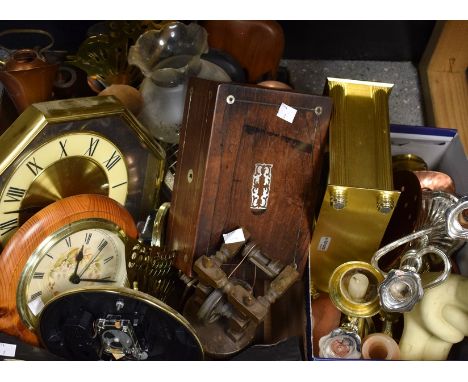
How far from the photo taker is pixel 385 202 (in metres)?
1.03

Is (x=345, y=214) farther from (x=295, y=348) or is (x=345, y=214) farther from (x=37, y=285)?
(x=37, y=285)

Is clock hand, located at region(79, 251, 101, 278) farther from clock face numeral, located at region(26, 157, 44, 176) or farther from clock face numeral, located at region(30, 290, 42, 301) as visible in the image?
clock face numeral, located at region(26, 157, 44, 176)

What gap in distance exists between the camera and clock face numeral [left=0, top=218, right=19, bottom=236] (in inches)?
42.7

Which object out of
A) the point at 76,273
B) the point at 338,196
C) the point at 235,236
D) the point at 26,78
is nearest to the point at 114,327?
the point at 76,273

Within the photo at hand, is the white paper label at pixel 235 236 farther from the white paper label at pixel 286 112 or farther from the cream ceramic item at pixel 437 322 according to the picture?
the cream ceramic item at pixel 437 322

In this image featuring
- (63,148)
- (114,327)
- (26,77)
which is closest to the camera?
(114,327)

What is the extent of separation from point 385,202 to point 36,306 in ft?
2.12

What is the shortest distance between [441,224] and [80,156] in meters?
0.69

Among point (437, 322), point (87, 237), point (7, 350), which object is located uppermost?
point (87, 237)

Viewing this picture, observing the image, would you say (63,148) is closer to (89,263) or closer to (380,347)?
(89,263)

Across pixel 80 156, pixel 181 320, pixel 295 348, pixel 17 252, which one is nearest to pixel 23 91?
pixel 80 156

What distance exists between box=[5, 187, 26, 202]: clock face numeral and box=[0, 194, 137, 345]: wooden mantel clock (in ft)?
0.32
